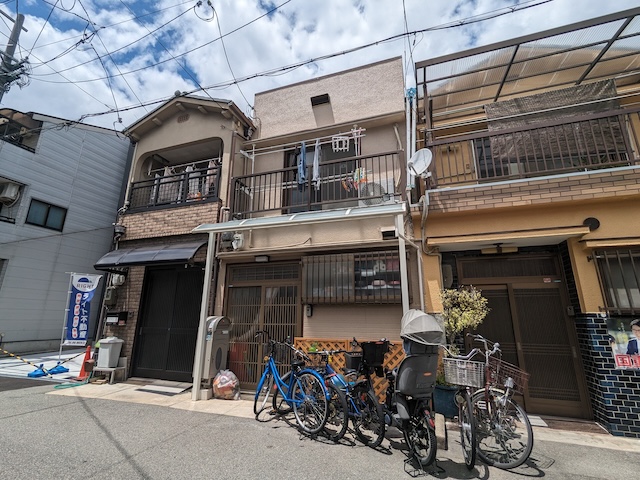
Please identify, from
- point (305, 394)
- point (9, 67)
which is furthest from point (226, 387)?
point (9, 67)

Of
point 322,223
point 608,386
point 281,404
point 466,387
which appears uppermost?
point 322,223

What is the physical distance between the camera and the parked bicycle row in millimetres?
3292

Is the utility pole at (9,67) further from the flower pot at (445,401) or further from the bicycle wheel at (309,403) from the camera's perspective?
the flower pot at (445,401)

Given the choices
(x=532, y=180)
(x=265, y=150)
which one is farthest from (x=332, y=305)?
(x=265, y=150)

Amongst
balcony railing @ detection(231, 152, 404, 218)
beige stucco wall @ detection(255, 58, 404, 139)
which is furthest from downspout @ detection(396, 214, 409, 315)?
beige stucco wall @ detection(255, 58, 404, 139)


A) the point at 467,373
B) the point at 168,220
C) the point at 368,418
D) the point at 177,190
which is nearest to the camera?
the point at 467,373

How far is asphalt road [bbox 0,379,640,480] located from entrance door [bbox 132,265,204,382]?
242 centimetres

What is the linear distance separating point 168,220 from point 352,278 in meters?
5.19

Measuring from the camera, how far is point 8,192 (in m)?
10.5

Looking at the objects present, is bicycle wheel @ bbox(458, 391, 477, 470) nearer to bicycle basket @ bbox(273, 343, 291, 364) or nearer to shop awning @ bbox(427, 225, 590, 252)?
shop awning @ bbox(427, 225, 590, 252)

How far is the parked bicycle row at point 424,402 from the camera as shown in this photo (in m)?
3.29

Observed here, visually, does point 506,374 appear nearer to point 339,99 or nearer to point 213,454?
point 213,454

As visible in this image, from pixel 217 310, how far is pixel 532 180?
22.4 ft

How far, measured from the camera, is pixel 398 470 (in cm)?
317
